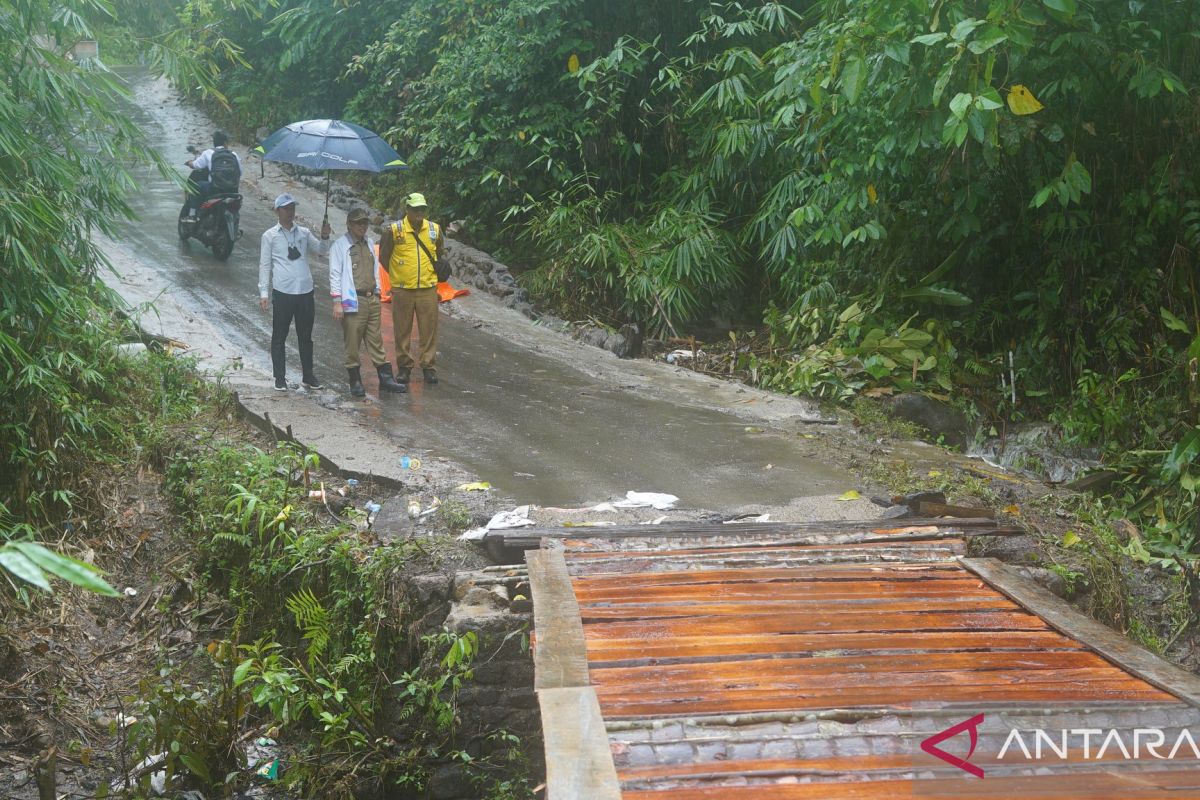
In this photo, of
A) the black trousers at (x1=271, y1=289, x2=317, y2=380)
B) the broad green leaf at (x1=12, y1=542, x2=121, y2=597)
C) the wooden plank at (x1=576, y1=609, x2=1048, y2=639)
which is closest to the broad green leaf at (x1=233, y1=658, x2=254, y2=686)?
the wooden plank at (x1=576, y1=609, x2=1048, y2=639)

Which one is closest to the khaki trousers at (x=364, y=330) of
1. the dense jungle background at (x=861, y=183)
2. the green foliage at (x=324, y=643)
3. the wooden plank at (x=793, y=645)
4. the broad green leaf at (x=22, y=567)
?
the green foliage at (x=324, y=643)

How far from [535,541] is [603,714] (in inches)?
80.2

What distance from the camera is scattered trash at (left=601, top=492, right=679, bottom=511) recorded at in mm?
6668

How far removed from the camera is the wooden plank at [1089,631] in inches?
161

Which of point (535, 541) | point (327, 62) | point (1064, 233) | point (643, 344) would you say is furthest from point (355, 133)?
point (327, 62)

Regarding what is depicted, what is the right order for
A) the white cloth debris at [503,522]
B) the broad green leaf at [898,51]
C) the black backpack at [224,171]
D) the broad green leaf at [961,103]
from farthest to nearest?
1. the black backpack at [224,171]
2. the broad green leaf at [898,51]
3. the white cloth debris at [503,522]
4. the broad green leaf at [961,103]

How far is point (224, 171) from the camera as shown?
13.1 meters

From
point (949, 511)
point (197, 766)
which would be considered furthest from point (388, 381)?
point (949, 511)

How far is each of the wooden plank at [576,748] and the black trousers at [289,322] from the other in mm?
5721

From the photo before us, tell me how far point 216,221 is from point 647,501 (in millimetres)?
8607

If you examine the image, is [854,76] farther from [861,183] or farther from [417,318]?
[417,318]

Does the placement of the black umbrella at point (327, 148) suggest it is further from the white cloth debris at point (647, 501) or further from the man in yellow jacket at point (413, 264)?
the white cloth debris at point (647, 501)

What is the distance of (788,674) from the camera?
4121 millimetres

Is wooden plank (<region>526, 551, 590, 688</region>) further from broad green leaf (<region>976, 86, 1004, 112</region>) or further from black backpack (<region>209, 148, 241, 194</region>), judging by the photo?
black backpack (<region>209, 148, 241, 194</region>)
